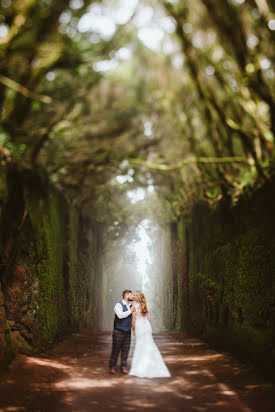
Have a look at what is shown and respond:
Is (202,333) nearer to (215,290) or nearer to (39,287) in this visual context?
(215,290)

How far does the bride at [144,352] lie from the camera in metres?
8.45

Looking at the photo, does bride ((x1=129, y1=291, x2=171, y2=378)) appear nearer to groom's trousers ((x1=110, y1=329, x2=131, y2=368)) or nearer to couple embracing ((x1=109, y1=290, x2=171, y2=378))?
couple embracing ((x1=109, y1=290, x2=171, y2=378))

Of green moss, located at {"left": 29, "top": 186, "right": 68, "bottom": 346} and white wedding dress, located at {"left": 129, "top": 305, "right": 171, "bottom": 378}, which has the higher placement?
green moss, located at {"left": 29, "top": 186, "right": 68, "bottom": 346}

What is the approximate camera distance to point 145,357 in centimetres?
878

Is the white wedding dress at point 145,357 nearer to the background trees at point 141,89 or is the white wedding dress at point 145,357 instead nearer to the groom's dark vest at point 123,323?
the groom's dark vest at point 123,323

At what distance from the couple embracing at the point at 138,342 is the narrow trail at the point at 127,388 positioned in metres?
0.31

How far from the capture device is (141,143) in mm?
11086

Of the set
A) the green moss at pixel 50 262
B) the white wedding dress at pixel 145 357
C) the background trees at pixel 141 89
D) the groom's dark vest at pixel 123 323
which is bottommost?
the white wedding dress at pixel 145 357

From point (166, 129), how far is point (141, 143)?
799 mm

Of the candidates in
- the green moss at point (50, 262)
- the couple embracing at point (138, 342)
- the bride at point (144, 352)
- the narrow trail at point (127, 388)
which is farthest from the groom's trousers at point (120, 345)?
the green moss at point (50, 262)

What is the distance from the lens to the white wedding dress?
8.42 meters

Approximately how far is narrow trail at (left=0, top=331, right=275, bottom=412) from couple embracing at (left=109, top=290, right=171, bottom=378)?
1.01ft

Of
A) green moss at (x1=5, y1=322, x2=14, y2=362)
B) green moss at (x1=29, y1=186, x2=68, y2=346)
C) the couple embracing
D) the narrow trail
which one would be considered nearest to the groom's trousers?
the couple embracing

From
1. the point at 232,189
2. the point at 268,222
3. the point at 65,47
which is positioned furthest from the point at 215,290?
the point at 65,47
